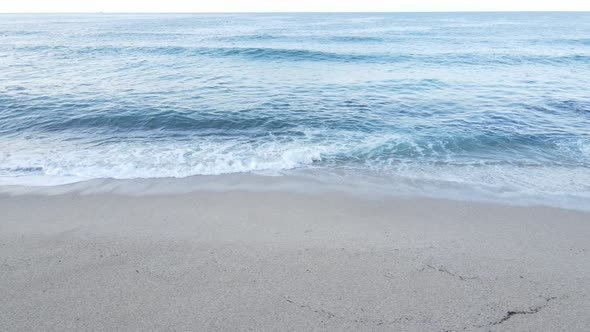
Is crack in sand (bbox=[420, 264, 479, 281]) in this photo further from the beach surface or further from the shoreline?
the shoreline

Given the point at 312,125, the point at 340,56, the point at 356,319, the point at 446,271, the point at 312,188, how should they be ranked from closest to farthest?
the point at 356,319 < the point at 446,271 < the point at 312,188 < the point at 312,125 < the point at 340,56

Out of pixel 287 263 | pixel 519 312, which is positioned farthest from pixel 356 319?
pixel 519 312

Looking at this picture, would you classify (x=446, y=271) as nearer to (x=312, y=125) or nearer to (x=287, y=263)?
(x=287, y=263)

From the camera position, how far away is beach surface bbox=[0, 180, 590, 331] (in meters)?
3.99

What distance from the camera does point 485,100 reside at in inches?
589

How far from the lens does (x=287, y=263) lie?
16.2 feet

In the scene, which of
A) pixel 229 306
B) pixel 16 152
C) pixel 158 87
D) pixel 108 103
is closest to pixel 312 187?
pixel 229 306

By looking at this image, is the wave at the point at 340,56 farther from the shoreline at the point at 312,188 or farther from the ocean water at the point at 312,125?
the shoreline at the point at 312,188

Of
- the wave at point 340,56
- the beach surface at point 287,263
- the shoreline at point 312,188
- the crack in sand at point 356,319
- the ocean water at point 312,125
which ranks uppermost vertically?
the wave at point 340,56

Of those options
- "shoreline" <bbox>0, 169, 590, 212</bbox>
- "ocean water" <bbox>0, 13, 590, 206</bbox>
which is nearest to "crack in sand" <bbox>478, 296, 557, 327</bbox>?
"shoreline" <bbox>0, 169, 590, 212</bbox>

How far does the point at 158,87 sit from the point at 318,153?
462 inches

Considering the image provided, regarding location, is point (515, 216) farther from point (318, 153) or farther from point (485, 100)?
point (485, 100)

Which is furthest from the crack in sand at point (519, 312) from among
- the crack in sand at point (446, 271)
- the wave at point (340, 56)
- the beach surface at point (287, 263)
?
the wave at point (340, 56)

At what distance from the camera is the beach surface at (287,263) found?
3.99 metres
